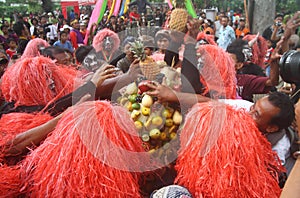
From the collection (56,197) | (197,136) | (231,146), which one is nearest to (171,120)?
(197,136)

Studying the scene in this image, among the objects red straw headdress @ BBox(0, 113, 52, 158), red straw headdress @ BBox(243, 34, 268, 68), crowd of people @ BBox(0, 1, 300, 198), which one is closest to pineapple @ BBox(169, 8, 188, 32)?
crowd of people @ BBox(0, 1, 300, 198)

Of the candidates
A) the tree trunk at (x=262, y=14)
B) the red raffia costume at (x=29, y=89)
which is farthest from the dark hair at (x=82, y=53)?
the tree trunk at (x=262, y=14)

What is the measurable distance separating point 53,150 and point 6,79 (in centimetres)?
113

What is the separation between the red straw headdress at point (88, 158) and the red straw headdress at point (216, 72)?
28.8 inches

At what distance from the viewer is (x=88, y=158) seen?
1.48 m

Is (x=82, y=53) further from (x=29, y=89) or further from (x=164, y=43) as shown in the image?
(x=164, y=43)

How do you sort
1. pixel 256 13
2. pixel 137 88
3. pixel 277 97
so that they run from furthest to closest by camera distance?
pixel 256 13 < pixel 137 88 < pixel 277 97

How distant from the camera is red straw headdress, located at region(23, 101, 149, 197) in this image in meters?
1.46

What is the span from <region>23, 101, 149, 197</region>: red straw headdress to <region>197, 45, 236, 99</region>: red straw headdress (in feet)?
2.40

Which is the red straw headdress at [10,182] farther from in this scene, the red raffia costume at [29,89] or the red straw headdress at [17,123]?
the red straw headdress at [17,123]

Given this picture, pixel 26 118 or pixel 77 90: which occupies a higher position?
pixel 77 90

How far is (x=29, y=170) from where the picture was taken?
162 centimetres

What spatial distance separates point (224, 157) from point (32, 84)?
152 cm

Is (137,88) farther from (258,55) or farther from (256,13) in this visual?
(256,13)
